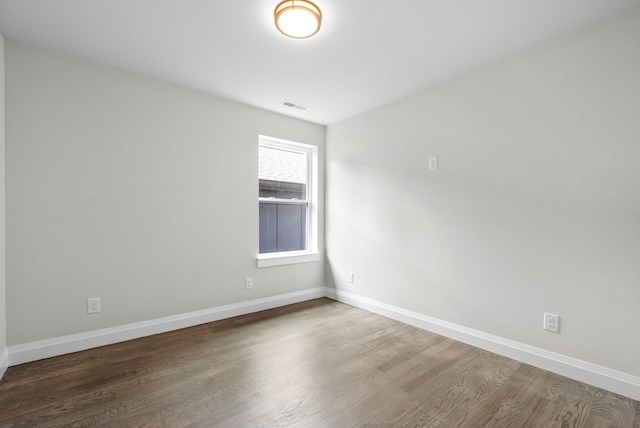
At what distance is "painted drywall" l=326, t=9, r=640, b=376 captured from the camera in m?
1.92

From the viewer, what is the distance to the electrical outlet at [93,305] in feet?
8.21

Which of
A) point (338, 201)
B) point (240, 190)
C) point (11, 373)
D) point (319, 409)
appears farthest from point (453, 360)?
point (11, 373)

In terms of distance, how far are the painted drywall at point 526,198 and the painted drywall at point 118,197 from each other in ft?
5.54

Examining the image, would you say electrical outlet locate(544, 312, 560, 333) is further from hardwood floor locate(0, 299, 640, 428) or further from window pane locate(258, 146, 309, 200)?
window pane locate(258, 146, 309, 200)

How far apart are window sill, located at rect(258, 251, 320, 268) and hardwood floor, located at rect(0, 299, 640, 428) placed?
100 centimetres

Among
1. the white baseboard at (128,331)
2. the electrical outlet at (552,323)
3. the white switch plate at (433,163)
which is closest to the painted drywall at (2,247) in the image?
the white baseboard at (128,331)

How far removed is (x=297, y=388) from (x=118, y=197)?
2182mm

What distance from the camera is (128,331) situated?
2670mm

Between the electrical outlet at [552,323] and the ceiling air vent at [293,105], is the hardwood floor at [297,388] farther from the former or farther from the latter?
the ceiling air vent at [293,105]

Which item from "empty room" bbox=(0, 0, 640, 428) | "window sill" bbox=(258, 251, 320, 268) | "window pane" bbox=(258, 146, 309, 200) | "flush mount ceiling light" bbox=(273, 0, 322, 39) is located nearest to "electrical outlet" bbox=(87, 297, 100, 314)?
"empty room" bbox=(0, 0, 640, 428)

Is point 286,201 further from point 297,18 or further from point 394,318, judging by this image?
point 297,18

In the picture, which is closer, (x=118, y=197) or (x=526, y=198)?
(x=526, y=198)

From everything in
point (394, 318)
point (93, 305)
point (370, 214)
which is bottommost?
point (394, 318)

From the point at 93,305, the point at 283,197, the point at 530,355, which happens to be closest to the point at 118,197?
the point at 93,305
